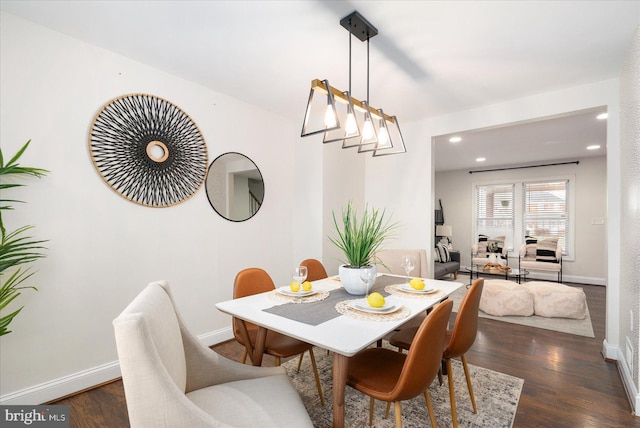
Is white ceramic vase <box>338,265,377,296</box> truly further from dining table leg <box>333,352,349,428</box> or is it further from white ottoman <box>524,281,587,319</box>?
white ottoman <box>524,281,587,319</box>

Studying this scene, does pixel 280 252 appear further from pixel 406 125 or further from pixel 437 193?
pixel 437 193

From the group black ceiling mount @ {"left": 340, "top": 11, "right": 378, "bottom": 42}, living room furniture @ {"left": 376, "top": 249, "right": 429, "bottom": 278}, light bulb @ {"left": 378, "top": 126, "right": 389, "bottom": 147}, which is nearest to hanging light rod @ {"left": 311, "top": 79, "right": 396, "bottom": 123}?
light bulb @ {"left": 378, "top": 126, "right": 389, "bottom": 147}

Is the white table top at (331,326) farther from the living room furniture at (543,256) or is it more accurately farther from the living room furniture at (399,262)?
the living room furniture at (543,256)

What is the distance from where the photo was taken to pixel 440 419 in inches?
71.1

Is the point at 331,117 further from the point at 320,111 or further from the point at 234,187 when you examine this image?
the point at 320,111

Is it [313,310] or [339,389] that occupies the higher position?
[313,310]

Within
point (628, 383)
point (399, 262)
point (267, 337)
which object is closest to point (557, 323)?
point (628, 383)

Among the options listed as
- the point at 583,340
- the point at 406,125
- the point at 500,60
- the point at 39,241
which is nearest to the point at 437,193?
the point at 406,125

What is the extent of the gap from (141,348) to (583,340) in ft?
12.9

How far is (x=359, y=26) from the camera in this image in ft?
6.25

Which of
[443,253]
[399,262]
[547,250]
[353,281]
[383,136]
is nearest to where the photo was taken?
[353,281]

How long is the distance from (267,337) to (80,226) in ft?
4.99

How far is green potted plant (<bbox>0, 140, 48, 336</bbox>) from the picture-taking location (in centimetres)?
172

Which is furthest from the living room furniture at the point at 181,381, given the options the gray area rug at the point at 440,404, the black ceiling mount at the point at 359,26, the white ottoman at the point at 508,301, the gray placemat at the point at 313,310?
the white ottoman at the point at 508,301
